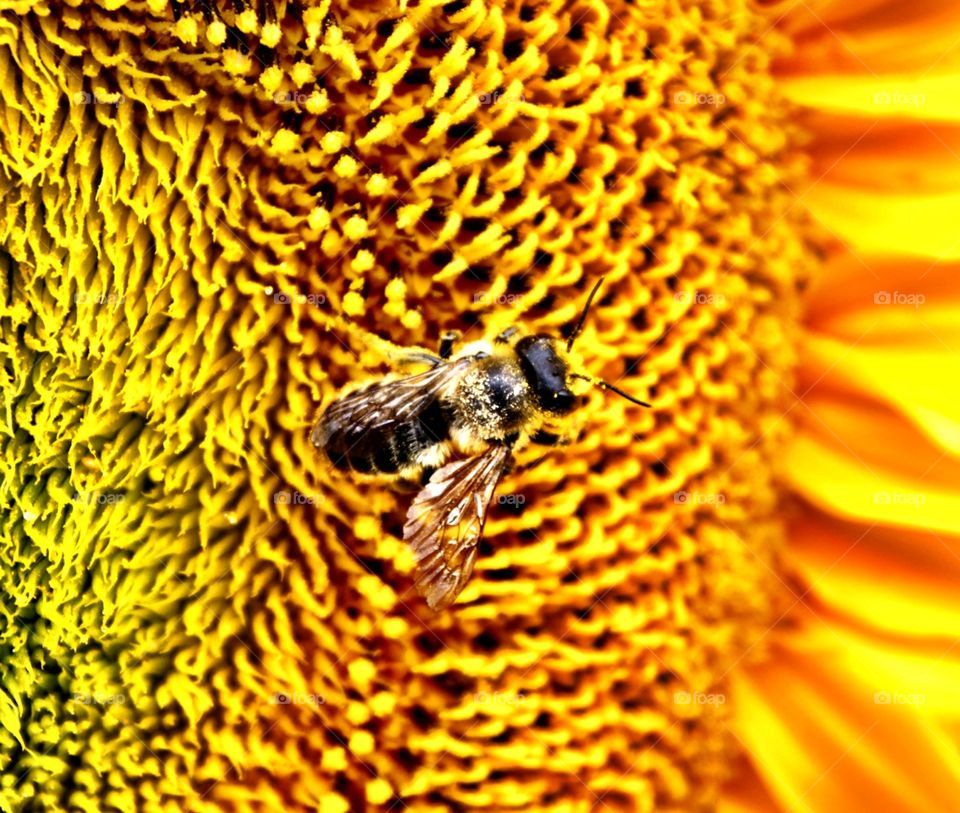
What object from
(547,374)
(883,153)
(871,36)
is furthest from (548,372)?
(871,36)

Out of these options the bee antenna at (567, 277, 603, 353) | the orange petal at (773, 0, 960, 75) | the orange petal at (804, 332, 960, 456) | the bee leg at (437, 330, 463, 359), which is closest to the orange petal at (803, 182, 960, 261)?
the orange petal at (804, 332, 960, 456)

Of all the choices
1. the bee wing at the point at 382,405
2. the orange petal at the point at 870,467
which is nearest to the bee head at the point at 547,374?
the bee wing at the point at 382,405

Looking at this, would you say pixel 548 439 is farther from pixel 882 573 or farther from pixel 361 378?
pixel 882 573

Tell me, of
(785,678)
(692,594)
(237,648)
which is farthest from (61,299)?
(785,678)

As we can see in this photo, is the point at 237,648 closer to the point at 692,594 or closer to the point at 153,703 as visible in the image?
the point at 153,703

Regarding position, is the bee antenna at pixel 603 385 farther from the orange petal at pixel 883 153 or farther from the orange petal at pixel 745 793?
the orange petal at pixel 745 793

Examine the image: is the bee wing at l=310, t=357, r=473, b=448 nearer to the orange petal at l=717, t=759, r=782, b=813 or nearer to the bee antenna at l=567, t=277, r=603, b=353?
the bee antenna at l=567, t=277, r=603, b=353
